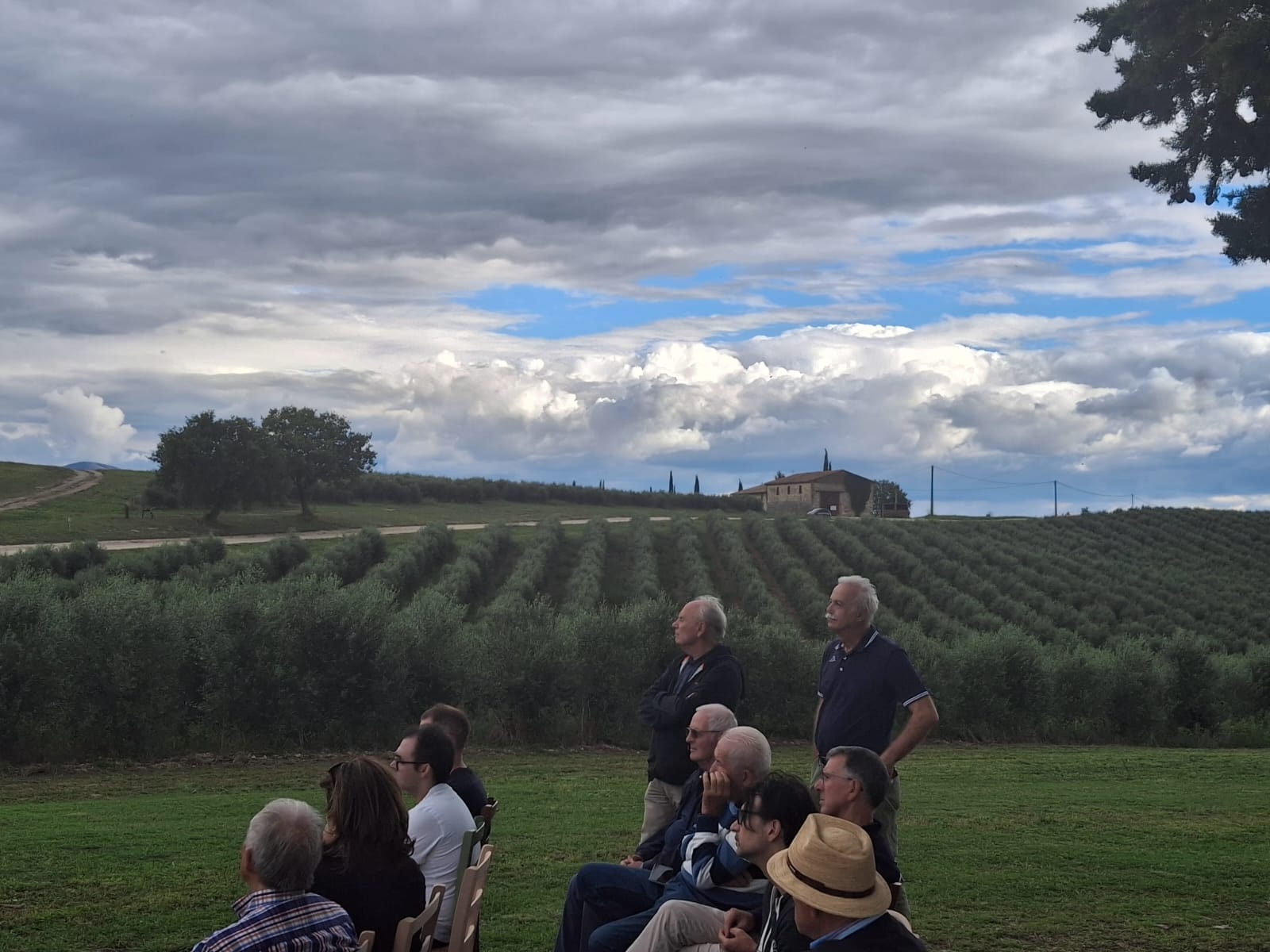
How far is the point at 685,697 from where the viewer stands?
24.8 feet

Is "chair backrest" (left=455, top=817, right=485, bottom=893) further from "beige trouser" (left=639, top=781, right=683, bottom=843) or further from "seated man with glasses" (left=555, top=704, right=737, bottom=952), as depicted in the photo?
"beige trouser" (left=639, top=781, right=683, bottom=843)

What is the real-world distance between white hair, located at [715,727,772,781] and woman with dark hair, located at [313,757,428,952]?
1594 mm

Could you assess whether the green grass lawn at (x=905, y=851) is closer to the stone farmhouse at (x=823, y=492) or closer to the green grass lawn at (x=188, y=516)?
the green grass lawn at (x=188, y=516)

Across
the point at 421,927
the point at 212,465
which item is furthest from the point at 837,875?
the point at 212,465

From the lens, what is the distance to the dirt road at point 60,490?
75062 mm

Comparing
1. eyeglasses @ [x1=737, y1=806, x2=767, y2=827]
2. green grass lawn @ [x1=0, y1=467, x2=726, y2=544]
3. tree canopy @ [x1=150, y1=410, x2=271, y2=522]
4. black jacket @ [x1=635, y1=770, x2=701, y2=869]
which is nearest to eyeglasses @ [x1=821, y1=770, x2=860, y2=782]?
eyeglasses @ [x1=737, y1=806, x2=767, y2=827]

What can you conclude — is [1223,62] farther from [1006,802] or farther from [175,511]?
[175,511]

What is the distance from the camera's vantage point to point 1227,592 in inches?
2388

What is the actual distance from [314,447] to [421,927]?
7868 centimetres

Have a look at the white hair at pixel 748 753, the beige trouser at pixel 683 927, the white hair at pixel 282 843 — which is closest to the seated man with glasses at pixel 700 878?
the white hair at pixel 748 753

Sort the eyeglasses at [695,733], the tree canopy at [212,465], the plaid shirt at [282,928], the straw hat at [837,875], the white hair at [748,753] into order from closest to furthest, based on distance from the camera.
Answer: the straw hat at [837,875] → the plaid shirt at [282,928] → the white hair at [748,753] → the eyeglasses at [695,733] → the tree canopy at [212,465]

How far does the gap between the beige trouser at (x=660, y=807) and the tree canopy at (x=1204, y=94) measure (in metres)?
12.9

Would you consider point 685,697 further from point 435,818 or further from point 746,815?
point 746,815

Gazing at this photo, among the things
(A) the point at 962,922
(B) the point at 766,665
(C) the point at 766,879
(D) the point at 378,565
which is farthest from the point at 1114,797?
(D) the point at 378,565
